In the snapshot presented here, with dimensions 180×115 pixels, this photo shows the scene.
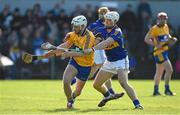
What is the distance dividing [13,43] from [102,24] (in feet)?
39.5

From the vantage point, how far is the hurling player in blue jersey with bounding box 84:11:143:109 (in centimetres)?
1641

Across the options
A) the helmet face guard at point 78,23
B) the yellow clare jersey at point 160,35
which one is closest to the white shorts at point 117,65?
the helmet face guard at point 78,23

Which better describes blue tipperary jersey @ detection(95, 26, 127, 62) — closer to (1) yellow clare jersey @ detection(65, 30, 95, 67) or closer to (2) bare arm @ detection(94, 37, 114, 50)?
(2) bare arm @ detection(94, 37, 114, 50)

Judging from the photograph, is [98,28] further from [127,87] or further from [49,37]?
[49,37]

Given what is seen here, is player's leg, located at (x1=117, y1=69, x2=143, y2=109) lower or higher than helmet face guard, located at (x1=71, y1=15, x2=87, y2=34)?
lower

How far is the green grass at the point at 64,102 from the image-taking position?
15.9m

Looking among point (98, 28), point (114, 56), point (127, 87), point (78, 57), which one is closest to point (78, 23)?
point (78, 57)

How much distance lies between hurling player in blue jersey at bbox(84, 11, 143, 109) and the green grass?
0.47m

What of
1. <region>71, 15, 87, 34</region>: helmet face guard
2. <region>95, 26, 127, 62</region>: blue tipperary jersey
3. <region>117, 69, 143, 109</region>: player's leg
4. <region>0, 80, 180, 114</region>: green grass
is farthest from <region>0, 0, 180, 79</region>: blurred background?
<region>117, 69, 143, 109</region>: player's leg

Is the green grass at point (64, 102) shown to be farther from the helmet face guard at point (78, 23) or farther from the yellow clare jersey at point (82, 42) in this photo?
the helmet face guard at point (78, 23)

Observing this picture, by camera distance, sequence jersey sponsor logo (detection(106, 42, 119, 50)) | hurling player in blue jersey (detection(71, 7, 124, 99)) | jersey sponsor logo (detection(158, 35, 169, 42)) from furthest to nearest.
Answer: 1. jersey sponsor logo (detection(158, 35, 169, 42))
2. hurling player in blue jersey (detection(71, 7, 124, 99))
3. jersey sponsor logo (detection(106, 42, 119, 50))

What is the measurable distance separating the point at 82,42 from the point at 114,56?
80cm

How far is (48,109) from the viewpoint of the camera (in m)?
16.4

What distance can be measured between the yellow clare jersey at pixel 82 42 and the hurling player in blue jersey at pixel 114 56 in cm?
31
